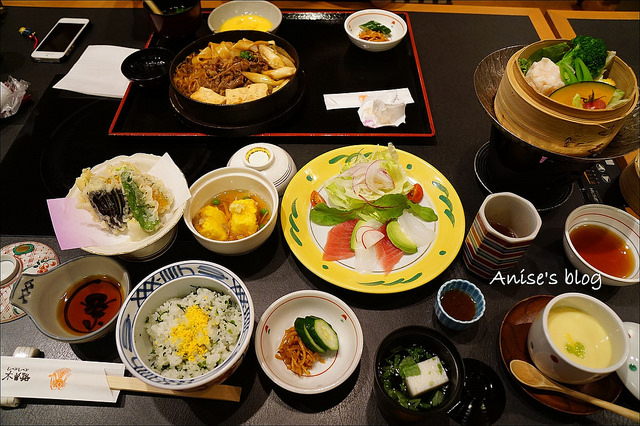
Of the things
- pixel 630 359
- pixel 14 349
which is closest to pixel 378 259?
pixel 630 359

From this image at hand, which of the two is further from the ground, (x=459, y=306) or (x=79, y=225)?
(x=79, y=225)

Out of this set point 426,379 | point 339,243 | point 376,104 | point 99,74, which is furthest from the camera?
point 99,74

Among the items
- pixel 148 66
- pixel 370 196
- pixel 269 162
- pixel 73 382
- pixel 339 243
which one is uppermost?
pixel 148 66

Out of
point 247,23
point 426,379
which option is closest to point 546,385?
point 426,379

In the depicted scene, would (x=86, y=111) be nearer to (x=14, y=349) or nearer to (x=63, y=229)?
(x=63, y=229)

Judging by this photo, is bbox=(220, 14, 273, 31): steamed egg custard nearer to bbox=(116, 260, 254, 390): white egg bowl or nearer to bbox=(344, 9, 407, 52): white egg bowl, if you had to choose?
bbox=(344, 9, 407, 52): white egg bowl

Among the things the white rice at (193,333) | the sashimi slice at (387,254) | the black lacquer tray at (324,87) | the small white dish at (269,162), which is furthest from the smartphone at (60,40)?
the sashimi slice at (387,254)

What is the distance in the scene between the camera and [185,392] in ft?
4.81

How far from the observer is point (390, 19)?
3.14 metres

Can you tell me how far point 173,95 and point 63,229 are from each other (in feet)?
3.88

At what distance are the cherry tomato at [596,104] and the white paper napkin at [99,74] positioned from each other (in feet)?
9.35

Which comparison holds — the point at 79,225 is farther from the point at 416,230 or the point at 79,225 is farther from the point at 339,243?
the point at 416,230

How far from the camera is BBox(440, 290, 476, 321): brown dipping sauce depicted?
1.66 metres

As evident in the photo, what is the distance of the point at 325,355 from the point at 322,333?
115 millimetres
